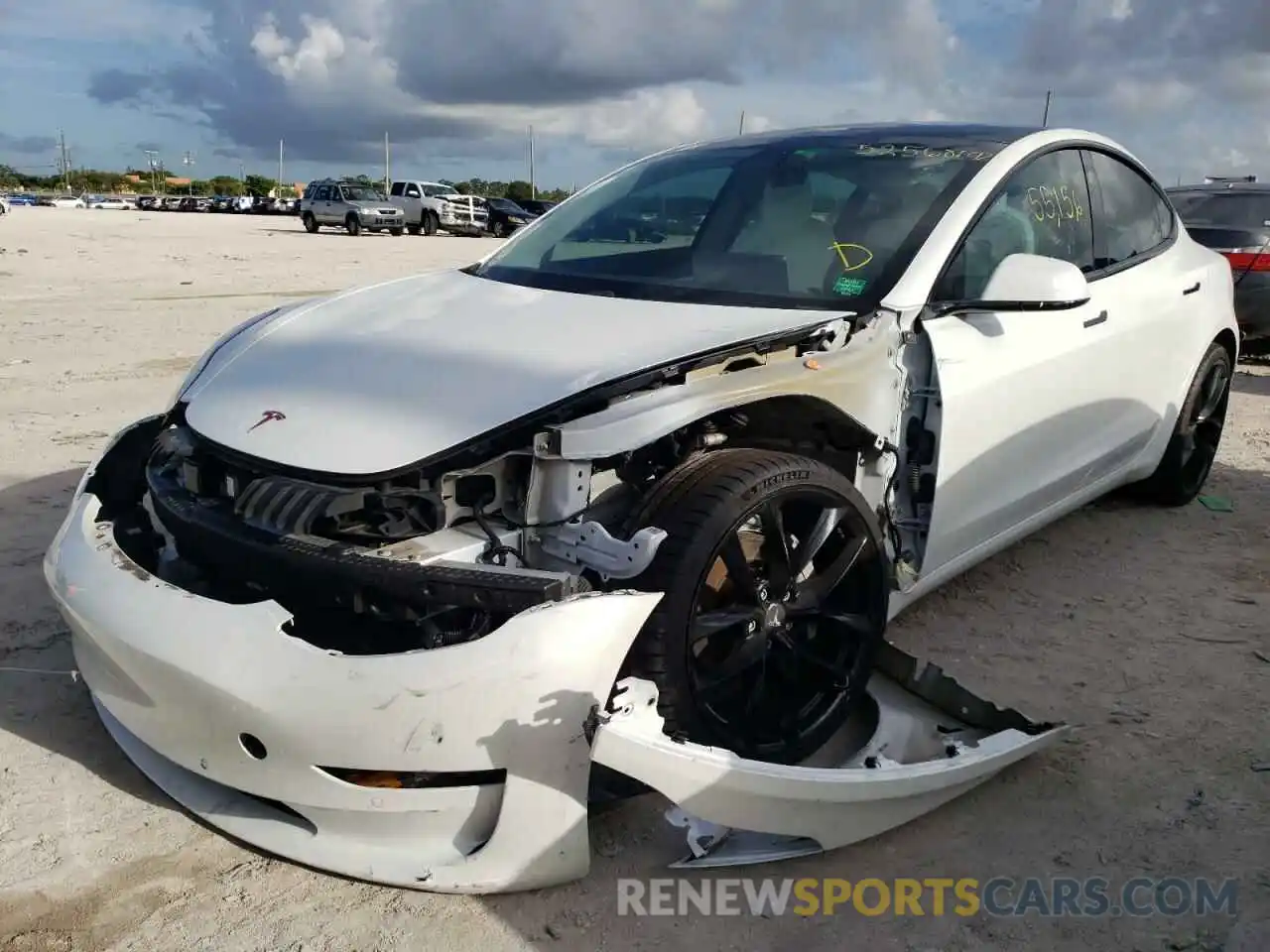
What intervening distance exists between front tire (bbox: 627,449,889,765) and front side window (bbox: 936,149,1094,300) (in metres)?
0.82

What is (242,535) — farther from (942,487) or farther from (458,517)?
(942,487)

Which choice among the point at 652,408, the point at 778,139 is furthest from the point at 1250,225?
the point at 652,408

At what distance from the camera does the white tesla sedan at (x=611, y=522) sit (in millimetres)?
2090

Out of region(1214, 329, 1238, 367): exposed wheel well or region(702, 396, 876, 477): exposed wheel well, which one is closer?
region(702, 396, 876, 477): exposed wheel well

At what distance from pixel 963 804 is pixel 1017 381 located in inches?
50.0

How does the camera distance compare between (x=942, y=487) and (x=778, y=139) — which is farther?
(x=778, y=139)

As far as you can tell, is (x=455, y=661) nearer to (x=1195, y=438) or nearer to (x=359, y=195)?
(x=1195, y=438)

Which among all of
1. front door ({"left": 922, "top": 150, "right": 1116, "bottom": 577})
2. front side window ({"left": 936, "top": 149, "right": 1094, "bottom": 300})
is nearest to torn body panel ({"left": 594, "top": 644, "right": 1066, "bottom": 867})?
front door ({"left": 922, "top": 150, "right": 1116, "bottom": 577})

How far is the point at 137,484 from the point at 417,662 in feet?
4.78

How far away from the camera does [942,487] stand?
3.02m

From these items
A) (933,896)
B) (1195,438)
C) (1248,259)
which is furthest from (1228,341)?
(1248,259)

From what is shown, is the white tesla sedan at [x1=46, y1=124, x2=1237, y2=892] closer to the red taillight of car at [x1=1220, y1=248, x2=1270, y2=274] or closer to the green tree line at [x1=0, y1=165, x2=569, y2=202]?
the red taillight of car at [x1=1220, y1=248, x2=1270, y2=274]

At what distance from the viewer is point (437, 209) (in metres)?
31.2

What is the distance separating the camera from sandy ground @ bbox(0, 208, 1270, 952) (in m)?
2.14
